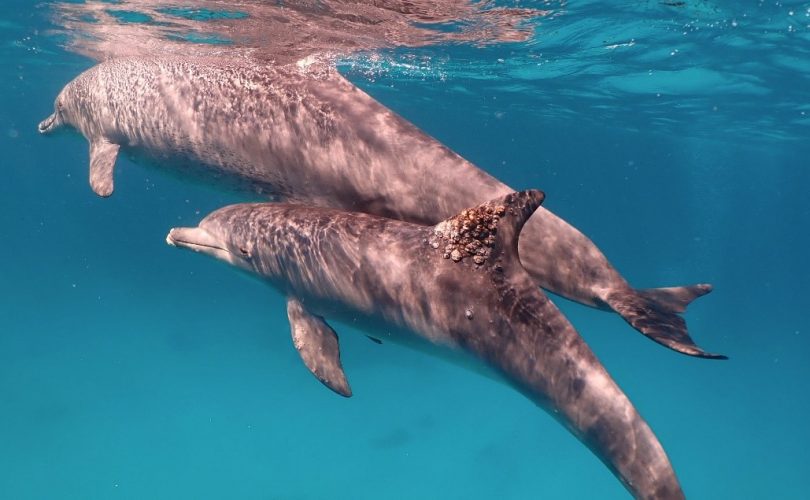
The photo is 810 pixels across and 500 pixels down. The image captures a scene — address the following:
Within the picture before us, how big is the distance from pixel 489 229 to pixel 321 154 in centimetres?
295

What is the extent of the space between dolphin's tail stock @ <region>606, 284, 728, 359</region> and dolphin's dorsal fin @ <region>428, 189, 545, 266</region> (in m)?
1.16

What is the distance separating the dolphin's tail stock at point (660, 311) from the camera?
488 cm

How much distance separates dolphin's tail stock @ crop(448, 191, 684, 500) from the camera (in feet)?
15.0

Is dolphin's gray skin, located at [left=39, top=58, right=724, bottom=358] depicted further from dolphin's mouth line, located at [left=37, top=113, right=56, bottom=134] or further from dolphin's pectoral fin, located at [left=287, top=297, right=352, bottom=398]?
dolphin's mouth line, located at [left=37, top=113, right=56, bottom=134]

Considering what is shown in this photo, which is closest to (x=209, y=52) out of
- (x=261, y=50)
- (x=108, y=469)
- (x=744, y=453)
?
(x=261, y=50)

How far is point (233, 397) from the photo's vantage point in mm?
31672

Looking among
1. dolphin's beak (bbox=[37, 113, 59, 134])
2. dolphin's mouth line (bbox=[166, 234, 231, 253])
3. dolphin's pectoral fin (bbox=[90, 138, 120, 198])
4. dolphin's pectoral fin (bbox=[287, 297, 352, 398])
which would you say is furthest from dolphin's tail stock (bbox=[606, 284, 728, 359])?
dolphin's beak (bbox=[37, 113, 59, 134])

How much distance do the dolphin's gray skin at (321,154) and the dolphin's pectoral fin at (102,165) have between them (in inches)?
0.9

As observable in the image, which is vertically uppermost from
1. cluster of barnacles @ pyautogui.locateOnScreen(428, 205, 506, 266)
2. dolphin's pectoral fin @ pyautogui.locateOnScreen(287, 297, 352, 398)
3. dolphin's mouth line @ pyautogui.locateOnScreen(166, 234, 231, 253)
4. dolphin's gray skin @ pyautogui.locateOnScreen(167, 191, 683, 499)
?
cluster of barnacles @ pyautogui.locateOnScreen(428, 205, 506, 266)

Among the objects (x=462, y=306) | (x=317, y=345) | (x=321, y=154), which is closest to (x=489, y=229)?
(x=462, y=306)

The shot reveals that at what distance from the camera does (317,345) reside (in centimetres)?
729

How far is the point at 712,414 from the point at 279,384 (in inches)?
1143

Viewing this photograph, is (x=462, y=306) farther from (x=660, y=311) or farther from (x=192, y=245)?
(x=192, y=245)

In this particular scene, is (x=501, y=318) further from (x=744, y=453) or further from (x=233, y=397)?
(x=744, y=453)
